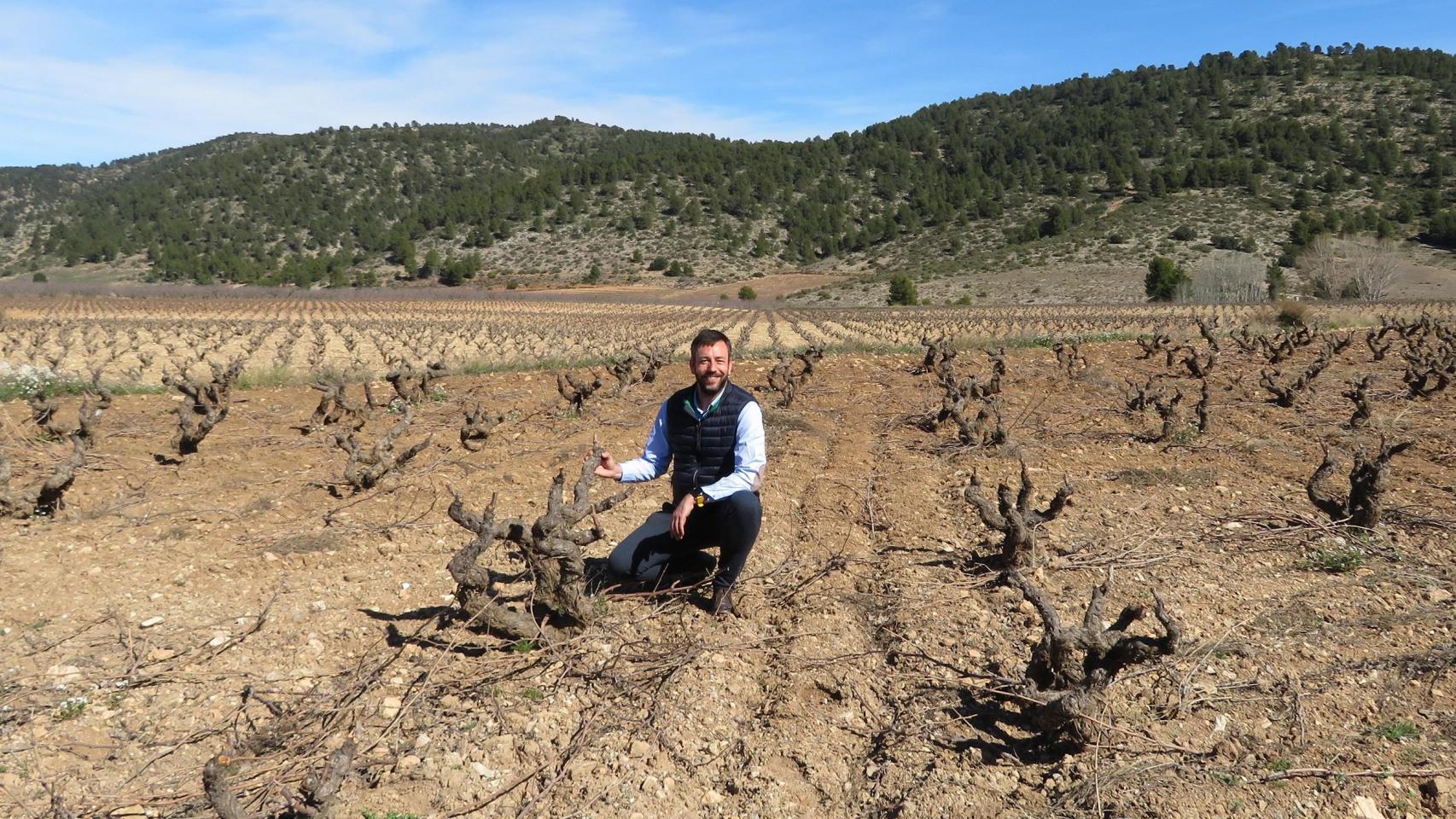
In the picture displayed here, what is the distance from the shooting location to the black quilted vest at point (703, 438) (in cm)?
391

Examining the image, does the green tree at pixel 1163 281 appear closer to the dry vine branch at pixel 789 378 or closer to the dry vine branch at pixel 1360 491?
the dry vine branch at pixel 789 378

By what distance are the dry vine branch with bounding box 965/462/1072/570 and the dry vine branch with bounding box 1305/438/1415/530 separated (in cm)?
179

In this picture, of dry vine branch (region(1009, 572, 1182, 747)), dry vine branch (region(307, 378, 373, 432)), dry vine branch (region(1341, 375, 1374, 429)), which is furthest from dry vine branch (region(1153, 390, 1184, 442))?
dry vine branch (region(307, 378, 373, 432))

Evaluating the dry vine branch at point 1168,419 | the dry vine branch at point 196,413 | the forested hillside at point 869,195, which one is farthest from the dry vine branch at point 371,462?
the forested hillside at point 869,195

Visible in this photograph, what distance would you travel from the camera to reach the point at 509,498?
242 inches

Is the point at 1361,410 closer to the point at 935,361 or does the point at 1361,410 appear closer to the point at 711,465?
the point at 935,361

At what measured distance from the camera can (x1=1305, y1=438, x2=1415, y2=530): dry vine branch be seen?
4828 millimetres

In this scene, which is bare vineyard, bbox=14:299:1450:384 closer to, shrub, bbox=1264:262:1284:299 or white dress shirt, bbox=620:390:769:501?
white dress shirt, bbox=620:390:769:501

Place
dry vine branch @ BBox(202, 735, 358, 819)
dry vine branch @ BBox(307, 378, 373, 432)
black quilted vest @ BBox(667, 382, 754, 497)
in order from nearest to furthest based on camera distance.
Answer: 1. dry vine branch @ BBox(202, 735, 358, 819)
2. black quilted vest @ BBox(667, 382, 754, 497)
3. dry vine branch @ BBox(307, 378, 373, 432)

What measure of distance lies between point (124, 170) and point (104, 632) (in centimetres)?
16664

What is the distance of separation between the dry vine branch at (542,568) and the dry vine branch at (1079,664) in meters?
1.97

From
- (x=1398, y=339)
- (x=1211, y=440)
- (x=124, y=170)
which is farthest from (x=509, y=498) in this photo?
(x=124, y=170)

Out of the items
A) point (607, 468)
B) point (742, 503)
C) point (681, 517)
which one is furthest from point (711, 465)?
point (607, 468)

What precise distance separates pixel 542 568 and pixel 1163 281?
156 ft
